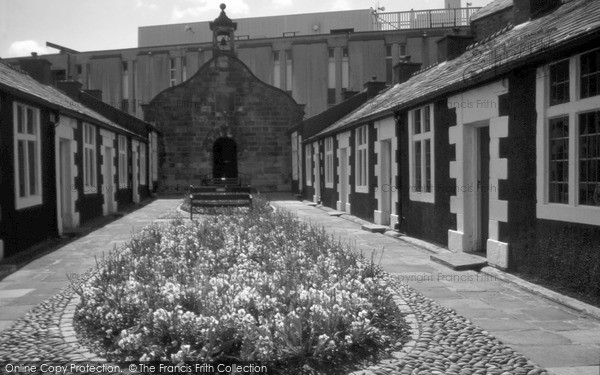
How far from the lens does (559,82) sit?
780cm

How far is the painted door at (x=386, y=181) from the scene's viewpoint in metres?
16.4

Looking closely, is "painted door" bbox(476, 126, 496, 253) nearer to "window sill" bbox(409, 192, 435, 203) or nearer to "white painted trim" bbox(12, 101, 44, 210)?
"window sill" bbox(409, 192, 435, 203)

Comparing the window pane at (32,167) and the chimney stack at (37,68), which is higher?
the chimney stack at (37,68)

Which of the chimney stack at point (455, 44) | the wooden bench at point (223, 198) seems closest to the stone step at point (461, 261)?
the chimney stack at point (455, 44)

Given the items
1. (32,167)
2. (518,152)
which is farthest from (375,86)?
(518,152)

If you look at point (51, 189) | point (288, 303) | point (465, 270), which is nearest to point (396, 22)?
point (51, 189)

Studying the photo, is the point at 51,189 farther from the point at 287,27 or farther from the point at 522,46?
the point at 287,27

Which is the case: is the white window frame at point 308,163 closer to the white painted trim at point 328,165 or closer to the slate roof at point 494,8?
the white painted trim at point 328,165

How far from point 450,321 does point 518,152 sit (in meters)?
3.50

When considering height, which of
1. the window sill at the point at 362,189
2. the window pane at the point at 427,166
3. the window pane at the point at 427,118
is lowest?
the window sill at the point at 362,189

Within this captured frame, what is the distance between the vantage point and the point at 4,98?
36.5 ft

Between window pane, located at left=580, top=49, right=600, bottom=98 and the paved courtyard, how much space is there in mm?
2486

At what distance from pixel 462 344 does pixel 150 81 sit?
42325 millimetres

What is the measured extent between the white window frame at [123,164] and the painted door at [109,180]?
1969mm
